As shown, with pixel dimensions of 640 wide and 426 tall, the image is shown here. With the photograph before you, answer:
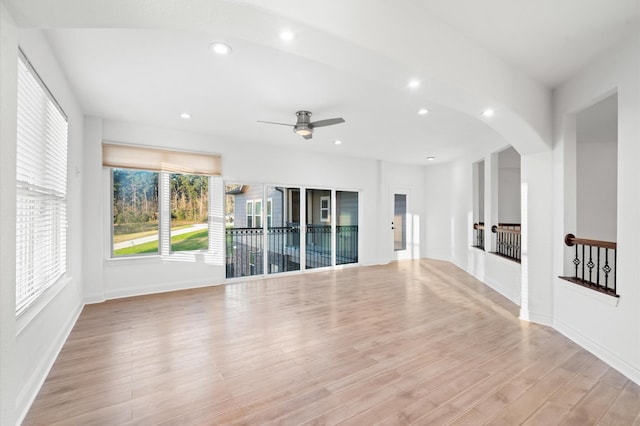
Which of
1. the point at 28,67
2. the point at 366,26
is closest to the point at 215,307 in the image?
the point at 28,67

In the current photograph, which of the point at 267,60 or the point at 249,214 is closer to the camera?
the point at 267,60

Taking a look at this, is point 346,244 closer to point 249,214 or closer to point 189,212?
point 249,214

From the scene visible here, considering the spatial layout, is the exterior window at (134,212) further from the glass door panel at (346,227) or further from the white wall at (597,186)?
the white wall at (597,186)

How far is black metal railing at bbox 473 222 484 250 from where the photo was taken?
5.96 m

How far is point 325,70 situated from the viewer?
2857 mm

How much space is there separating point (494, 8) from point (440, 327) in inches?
123

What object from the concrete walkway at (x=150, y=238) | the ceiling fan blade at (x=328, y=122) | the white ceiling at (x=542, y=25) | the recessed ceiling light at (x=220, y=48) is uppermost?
the white ceiling at (x=542, y=25)

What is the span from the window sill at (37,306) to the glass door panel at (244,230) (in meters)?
2.70

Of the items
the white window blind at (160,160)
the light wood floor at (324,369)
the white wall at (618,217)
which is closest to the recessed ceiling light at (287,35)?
the light wood floor at (324,369)

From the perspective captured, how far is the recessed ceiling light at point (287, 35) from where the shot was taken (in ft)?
5.37

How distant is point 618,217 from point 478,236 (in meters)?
3.69

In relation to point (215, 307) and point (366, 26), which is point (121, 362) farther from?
point (366, 26)

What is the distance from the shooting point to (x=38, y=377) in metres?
2.26

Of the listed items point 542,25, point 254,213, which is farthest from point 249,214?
point 542,25
